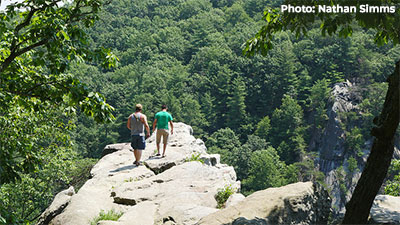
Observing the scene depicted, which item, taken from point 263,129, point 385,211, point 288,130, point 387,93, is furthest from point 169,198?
point 263,129

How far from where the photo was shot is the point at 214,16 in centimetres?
14238

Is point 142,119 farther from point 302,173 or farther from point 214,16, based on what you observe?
point 214,16

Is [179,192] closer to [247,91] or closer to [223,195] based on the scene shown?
[223,195]

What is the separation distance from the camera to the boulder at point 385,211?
6094 millimetres

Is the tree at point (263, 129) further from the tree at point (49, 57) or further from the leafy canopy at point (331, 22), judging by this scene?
the leafy canopy at point (331, 22)

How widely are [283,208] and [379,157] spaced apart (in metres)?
1.66

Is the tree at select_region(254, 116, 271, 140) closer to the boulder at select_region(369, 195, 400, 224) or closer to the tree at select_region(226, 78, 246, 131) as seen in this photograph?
the tree at select_region(226, 78, 246, 131)

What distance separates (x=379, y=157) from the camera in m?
5.75

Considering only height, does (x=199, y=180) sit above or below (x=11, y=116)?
below

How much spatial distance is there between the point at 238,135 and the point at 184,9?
2884 inches

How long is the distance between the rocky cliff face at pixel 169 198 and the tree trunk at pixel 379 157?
1108mm

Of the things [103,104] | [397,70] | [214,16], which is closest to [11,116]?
[103,104]

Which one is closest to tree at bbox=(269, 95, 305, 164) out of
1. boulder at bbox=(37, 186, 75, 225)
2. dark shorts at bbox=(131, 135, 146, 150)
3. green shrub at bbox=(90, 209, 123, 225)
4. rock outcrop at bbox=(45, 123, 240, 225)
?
rock outcrop at bbox=(45, 123, 240, 225)

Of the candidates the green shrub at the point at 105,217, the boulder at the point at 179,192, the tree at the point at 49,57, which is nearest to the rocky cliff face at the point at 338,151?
the boulder at the point at 179,192
